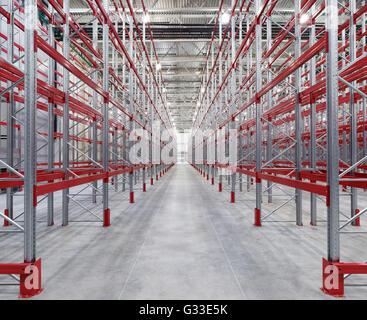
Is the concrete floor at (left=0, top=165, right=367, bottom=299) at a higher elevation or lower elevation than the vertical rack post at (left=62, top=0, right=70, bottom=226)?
lower

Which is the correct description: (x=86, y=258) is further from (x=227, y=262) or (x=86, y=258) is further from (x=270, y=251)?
(x=270, y=251)

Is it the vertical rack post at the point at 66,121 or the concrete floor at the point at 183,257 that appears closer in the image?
the concrete floor at the point at 183,257

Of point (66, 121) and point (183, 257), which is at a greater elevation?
point (66, 121)

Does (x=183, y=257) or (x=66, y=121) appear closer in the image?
(x=183, y=257)

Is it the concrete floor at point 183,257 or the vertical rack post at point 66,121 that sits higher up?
the vertical rack post at point 66,121

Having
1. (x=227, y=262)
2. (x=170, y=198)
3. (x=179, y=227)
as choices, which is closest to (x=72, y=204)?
(x=170, y=198)

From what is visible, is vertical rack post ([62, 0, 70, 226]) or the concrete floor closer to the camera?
the concrete floor

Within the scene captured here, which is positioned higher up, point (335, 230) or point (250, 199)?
point (335, 230)

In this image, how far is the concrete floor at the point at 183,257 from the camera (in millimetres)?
2564

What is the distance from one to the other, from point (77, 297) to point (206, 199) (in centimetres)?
600

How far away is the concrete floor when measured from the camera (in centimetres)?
256

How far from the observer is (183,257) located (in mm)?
3438
